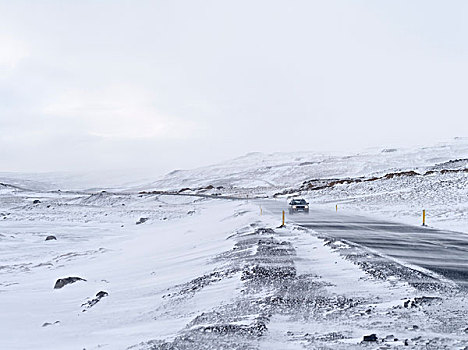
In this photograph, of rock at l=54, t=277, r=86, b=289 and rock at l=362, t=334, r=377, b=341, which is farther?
rock at l=54, t=277, r=86, b=289

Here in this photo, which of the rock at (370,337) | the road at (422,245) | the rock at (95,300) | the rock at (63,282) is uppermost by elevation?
the rock at (370,337)

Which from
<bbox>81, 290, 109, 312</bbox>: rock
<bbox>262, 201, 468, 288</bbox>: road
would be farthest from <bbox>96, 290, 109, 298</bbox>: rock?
<bbox>262, 201, 468, 288</bbox>: road

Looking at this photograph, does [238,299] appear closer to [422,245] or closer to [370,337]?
[370,337]

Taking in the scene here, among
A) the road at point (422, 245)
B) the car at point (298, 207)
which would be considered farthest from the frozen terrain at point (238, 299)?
the car at point (298, 207)

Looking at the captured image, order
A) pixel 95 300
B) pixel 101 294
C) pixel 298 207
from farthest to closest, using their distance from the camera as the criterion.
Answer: pixel 298 207
pixel 101 294
pixel 95 300

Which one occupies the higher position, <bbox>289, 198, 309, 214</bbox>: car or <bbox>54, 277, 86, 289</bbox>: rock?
<bbox>289, 198, 309, 214</bbox>: car

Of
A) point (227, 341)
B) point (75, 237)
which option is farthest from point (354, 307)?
point (75, 237)

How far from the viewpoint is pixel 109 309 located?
9195 millimetres

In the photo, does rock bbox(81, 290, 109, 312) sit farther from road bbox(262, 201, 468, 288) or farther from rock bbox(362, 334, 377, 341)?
road bbox(262, 201, 468, 288)

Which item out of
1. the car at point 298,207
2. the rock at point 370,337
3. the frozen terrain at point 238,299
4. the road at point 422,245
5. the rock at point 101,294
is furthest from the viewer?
the car at point 298,207

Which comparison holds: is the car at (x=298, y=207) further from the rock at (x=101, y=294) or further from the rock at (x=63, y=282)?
the rock at (x=101, y=294)

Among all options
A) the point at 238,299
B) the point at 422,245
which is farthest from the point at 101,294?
the point at 422,245

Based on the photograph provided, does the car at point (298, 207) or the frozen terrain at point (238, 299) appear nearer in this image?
the frozen terrain at point (238, 299)

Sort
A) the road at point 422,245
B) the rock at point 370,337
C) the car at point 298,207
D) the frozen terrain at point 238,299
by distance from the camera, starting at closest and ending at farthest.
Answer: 1. the rock at point 370,337
2. the frozen terrain at point 238,299
3. the road at point 422,245
4. the car at point 298,207
